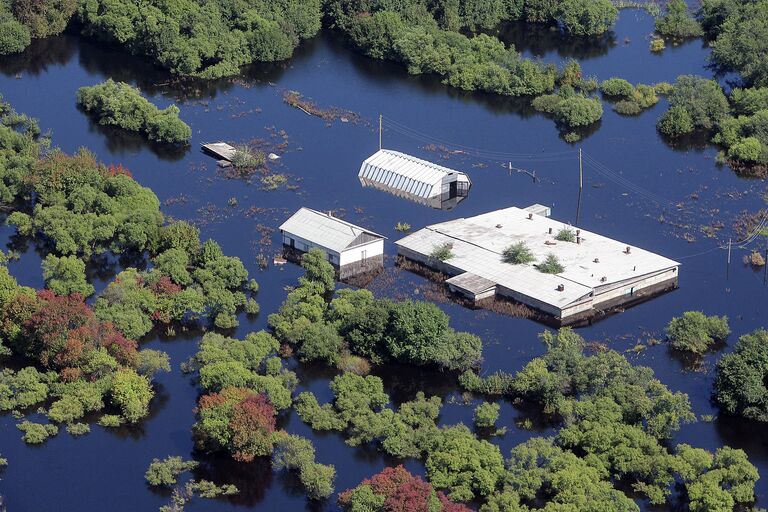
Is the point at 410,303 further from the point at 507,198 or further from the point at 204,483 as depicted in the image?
the point at 507,198

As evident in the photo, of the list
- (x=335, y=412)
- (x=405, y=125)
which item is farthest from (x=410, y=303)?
(x=405, y=125)

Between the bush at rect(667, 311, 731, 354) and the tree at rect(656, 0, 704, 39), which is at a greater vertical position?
the tree at rect(656, 0, 704, 39)

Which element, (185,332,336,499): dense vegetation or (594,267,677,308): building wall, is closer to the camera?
(185,332,336,499): dense vegetation

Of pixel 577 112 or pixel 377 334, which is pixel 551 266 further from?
pixel 577 112

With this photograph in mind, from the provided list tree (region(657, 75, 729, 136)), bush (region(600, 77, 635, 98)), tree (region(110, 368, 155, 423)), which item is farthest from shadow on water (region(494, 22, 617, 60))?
tree (region(110, 368, 155, 423))

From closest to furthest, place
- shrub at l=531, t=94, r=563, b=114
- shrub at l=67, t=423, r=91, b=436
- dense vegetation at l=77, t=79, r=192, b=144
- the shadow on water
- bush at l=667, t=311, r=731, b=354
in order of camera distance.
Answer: shrub at l=67, t=423, r=91, b=436, bush at l=667, t=311, r=731, b=354, dense vegetation at l=77, t=79, r=192, b=144, shrub at l=531, t=94, r=563, b=114, the shadow on water

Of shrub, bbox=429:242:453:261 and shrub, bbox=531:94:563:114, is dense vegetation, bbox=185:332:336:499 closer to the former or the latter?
shrub, bbox=429:242:453:261

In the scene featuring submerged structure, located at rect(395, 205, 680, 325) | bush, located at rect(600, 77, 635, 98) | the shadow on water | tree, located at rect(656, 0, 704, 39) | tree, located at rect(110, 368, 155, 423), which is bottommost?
tree, located at rect(110, 368, 155, 423)

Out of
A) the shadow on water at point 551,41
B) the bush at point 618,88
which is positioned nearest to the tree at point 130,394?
the bush at point 618,88

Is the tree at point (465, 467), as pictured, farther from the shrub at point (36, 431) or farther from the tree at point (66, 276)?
the tree at point (66, 276)
